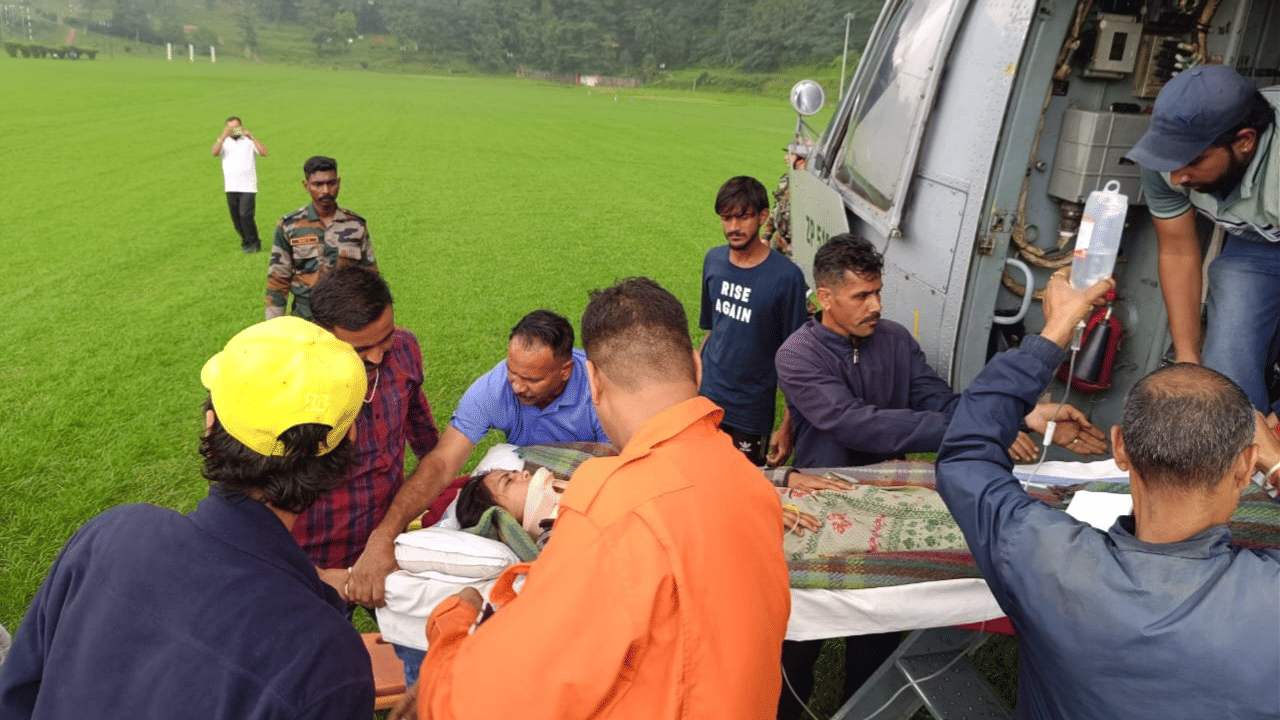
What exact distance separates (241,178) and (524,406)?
1028cm

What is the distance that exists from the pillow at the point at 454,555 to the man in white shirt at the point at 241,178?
11.0 meters

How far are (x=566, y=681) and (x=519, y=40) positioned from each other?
10433 cm

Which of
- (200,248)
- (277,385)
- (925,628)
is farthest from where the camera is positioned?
(200,248)

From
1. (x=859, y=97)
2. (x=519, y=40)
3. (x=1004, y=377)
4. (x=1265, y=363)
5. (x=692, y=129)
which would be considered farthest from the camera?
(x=519, y=40)

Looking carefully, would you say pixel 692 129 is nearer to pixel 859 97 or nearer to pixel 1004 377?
pixel 859 97

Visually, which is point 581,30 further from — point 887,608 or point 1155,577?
point 1155,577

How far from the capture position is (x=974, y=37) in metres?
4.01

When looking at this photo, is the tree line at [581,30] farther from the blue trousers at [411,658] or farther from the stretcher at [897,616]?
the blue trousers at [411,658]

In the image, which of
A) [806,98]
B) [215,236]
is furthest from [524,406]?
[215,236]

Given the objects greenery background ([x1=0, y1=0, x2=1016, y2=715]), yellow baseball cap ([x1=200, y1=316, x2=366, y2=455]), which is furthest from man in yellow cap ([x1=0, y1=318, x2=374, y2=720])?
greenery background ([x1=0, y1=0, x2=1016, y2=715])

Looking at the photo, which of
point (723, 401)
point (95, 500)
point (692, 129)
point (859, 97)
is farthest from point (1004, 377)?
point (692, 129)

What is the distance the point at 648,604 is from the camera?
1.53 meters

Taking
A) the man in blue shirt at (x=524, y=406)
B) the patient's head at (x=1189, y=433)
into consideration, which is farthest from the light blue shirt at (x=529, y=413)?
the patient's head at (x=1189, y=433)

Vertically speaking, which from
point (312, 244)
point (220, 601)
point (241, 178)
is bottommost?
point (241, 178)
